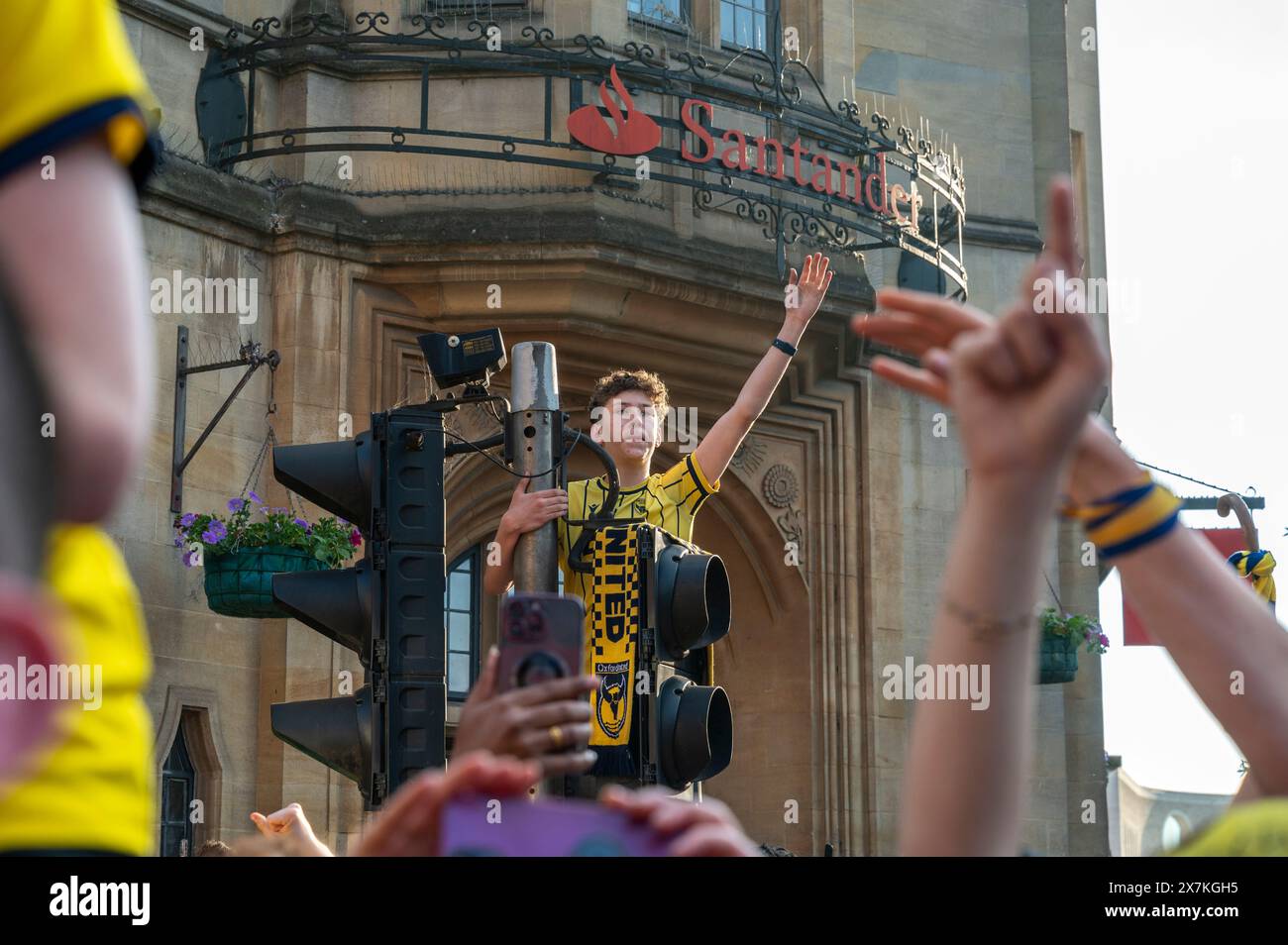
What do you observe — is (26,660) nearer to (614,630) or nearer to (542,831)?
(542,831)

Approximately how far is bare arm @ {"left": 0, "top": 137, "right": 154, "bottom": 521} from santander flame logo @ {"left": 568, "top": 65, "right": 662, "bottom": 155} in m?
9.49

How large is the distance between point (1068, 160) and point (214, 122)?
7128mm

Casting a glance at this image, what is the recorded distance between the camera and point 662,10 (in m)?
12.2

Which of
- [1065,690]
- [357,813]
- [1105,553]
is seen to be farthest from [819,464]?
[1105,553]

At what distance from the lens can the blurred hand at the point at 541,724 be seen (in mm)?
1904

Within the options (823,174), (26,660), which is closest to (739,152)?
(823,174)

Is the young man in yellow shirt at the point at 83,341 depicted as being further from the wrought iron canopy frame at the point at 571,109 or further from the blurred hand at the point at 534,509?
the wrought iron canopy frame at the point at 571,109

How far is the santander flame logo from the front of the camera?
10.9 meters

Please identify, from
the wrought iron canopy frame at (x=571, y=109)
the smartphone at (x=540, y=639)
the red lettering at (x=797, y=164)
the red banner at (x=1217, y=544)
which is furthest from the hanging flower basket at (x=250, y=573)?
the smartphone at (x=540, y=639)

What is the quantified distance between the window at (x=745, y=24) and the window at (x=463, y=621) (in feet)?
12.2

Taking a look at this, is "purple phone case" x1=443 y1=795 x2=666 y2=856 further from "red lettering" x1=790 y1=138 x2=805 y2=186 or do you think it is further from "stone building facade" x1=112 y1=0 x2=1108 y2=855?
"red lettering" x1=790 y1=138 x2=805 y2=186

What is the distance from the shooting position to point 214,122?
35.9 ft
